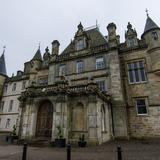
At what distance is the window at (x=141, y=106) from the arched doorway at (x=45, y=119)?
9.99 metres

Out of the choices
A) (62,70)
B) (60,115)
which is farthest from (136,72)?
(60,115)

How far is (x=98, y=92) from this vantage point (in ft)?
45.1

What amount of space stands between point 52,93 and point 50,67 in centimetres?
921

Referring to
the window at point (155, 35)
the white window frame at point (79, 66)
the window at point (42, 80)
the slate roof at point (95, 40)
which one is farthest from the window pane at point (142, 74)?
the window at point (42, 80)

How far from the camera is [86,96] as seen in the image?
45.2ft

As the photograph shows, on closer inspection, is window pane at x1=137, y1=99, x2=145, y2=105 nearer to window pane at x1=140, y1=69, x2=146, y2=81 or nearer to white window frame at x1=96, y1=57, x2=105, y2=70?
window pane at x1=140, y1=69, x2=146, y2=81

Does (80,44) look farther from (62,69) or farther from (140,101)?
(140,101)

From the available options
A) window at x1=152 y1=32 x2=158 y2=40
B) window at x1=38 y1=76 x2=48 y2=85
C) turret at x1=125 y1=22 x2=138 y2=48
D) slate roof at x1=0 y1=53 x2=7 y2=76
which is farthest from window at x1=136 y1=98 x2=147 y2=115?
slate roof at x1=0 y1=53 x2=7 y2=76

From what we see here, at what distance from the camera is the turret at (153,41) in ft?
56.0

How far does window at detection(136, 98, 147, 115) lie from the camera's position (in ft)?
55.7

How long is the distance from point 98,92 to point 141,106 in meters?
6.68

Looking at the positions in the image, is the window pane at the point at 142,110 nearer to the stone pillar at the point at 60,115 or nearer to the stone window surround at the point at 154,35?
the stone window surround at the point at 154,35

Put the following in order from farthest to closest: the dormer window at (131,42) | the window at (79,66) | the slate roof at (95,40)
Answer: the slate roof at (95,40), the window at (79,66), the dormer window at (131,42)

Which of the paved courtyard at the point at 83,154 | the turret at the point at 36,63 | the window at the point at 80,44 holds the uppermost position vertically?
the window at the point at 80,44
